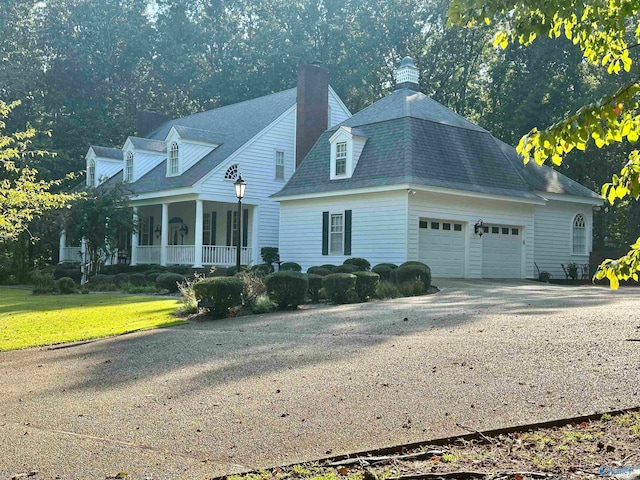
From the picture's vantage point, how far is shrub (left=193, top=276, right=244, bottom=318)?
14414 mm

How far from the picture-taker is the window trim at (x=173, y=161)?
3091cm

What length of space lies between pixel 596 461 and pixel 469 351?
3946 mm

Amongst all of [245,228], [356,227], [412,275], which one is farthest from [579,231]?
[245,228]

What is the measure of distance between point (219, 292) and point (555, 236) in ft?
57.7

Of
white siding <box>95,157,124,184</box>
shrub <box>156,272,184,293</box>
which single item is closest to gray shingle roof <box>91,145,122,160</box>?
white siding <box>95,157,124,184</box>

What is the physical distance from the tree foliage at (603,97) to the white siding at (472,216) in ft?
56.5

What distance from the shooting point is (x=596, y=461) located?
5.16 m

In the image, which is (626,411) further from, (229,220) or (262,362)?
(229,220)

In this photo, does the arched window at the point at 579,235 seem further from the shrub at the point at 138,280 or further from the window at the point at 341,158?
the shrub at the point at 138,280

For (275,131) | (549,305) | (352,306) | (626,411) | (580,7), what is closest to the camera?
(580,7)

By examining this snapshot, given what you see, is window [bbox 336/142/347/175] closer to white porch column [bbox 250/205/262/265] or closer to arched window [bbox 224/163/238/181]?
arched window [bbox 224/163/238/181]

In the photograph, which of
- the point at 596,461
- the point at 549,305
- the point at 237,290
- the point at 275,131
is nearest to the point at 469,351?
the point at 596,461

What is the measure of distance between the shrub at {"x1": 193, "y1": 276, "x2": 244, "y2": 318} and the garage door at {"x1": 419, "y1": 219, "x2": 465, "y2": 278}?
10.2 metres

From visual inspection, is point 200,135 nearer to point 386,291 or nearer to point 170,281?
point 170,281
